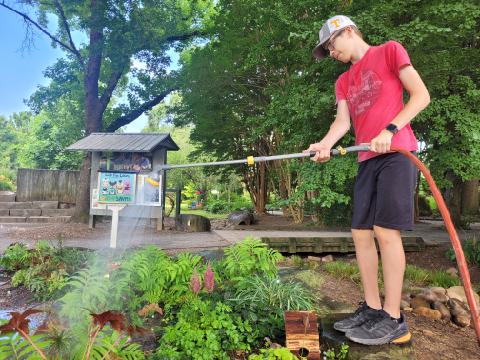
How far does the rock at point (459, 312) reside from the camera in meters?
3.42

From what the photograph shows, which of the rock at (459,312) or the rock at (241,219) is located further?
the rock at (241,219)

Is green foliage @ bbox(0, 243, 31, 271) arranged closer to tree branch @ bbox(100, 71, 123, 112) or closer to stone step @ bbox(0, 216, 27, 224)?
stone step @ bbox(0, 216, 27, 224)

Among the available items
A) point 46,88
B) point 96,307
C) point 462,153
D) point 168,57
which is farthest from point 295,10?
point 46,88

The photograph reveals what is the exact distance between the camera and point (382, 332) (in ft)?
8.03

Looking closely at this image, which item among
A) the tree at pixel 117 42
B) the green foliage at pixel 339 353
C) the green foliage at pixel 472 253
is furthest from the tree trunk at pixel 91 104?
the green foliage at pixel 339 353

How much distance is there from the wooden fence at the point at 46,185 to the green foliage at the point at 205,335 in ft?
47.2

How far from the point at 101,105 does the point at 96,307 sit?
37.0 feet

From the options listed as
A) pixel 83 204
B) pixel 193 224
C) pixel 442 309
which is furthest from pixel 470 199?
pixel 83 204

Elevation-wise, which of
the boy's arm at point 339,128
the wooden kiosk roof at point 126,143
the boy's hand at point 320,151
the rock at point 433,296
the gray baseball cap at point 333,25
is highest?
the wooden kiosk roof at point 126,143

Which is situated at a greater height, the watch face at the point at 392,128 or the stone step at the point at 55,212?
the watch face at the point at 392,128

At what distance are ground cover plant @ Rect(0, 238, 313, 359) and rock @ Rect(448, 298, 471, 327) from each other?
1.40 m

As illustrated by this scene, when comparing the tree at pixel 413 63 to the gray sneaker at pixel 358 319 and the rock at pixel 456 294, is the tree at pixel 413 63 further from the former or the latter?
the gray sneaker at pixel 358 319

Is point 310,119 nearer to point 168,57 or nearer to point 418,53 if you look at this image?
point 418,53

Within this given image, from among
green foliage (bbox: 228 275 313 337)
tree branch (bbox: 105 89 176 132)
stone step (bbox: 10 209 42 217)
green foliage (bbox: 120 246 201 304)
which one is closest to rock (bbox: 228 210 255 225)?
tree branch (bbox: 105 89 176 132)
